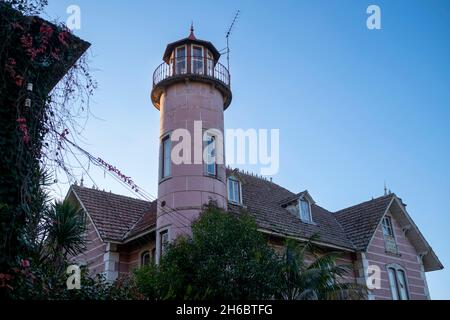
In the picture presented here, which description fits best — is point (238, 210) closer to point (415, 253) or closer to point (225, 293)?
point (225, 293)

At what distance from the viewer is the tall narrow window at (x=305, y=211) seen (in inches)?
936

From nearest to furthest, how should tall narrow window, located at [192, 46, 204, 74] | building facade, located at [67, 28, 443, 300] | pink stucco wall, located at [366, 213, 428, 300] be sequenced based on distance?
1. building facade, located at [67, 28, 443, 300]
2. tall narrow window, located at [192, 46, 204, 74]
3. pink stucco wall, located at [366, 213, 428, 300]

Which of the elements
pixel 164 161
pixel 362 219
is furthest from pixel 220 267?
pixel 362 219

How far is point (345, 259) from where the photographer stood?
23.3 m

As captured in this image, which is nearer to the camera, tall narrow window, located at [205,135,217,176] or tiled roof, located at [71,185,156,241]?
tall narrow window, located at [205,135,217,176]

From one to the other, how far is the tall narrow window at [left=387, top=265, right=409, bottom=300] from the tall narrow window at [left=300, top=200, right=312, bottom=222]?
4.67m

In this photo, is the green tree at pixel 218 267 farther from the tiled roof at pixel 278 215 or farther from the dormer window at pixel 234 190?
the dormer window at pixel 234 190

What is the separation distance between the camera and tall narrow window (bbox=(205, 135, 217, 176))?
18641 mm

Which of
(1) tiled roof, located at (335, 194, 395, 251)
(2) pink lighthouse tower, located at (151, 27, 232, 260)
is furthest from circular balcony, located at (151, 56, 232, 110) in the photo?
(1) tiled roof, located at (335, 194, 395, 251)

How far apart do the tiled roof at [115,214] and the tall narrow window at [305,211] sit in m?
7.01

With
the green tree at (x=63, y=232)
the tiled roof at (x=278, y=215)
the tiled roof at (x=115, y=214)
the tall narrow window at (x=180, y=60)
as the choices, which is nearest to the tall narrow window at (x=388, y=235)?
the tiled roof at (x=278, y=215)

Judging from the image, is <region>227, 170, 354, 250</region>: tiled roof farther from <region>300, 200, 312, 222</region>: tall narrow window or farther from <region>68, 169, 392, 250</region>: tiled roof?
<region>300, 200, 312, 222</region>: tall narrow window

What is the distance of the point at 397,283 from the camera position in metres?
24.5

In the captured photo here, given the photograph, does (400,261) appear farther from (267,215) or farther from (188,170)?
(188,170)
